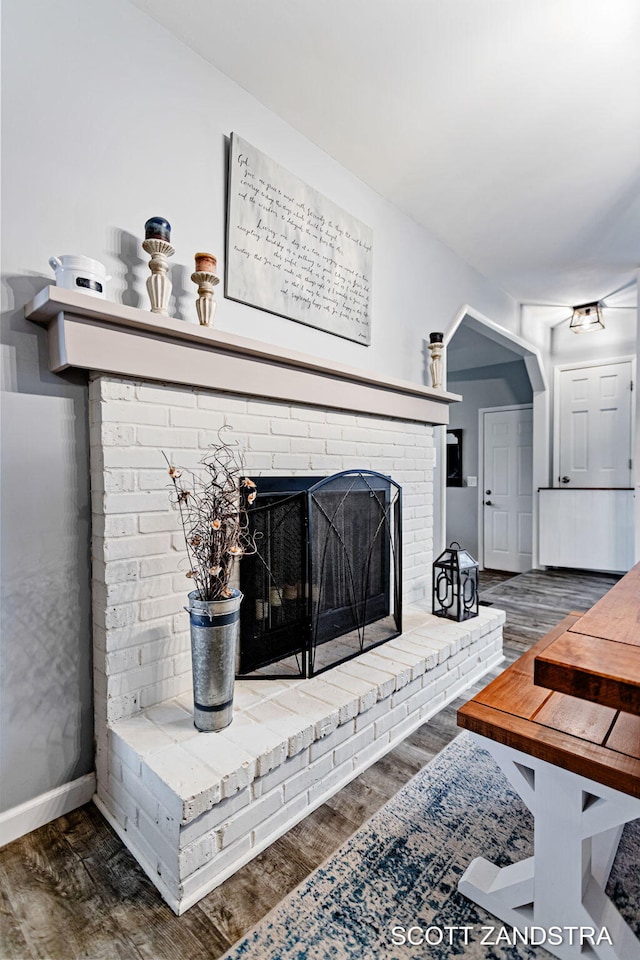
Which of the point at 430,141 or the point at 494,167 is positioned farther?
the point at 494,167

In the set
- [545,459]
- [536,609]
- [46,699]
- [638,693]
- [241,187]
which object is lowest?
[536,609]

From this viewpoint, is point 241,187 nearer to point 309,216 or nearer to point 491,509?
point 309,216

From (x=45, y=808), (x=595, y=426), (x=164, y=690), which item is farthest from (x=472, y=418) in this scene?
(x=45, y=808)

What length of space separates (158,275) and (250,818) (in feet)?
5.44

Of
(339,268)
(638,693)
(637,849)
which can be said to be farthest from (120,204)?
(637,849)

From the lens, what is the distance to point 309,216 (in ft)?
7.30

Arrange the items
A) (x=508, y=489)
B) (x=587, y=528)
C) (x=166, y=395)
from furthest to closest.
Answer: (x=508, y=489)
(x=587, y=528)
(x=166, y=395)

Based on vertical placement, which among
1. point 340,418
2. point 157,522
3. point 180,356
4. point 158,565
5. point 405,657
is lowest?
point 405,657

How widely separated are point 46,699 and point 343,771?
100 centimetres

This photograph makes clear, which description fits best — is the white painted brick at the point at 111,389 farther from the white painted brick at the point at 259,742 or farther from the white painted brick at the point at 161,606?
the white painted brick at the point at 259,742

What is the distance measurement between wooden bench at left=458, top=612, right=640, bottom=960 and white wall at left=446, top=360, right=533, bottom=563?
4.62 metres

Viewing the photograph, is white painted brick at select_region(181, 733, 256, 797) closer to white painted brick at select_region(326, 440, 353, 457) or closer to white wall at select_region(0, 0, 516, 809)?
white wall at select_region(0, 0, 516, 809)

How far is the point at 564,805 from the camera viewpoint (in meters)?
1.04

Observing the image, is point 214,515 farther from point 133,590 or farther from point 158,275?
point 158,275
